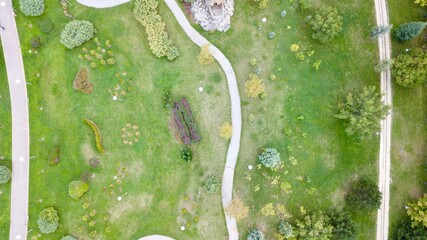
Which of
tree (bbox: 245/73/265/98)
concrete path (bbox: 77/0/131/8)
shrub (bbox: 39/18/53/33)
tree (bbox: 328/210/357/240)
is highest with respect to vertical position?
tree (bbox: 245/73/265/98)

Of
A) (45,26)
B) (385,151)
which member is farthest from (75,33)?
(385,151)

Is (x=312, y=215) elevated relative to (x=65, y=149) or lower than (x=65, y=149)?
elevated

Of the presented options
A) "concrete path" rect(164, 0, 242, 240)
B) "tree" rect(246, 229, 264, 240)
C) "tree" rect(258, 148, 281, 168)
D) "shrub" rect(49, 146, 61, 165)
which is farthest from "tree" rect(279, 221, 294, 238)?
"shrub" rect(49, 146, 61, 165)

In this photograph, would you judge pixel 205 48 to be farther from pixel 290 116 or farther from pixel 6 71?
pixel 6 71

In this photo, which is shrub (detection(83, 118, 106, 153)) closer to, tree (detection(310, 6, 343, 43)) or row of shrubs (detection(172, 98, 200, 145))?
row of shrubs (detection(172, 98, 200, 145))

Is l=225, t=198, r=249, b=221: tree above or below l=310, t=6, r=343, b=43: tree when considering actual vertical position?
below

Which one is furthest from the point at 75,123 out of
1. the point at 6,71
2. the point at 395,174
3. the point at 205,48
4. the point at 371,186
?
the point at 395,174
